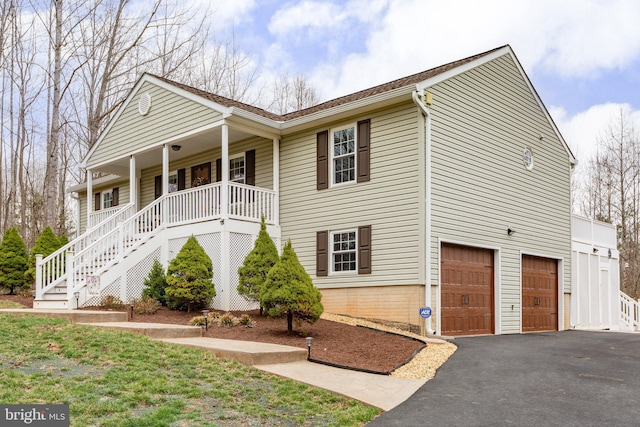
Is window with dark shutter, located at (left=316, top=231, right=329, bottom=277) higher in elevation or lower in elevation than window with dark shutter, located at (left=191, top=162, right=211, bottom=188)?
lower

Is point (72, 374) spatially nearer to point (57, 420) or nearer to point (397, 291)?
point (57, 420)

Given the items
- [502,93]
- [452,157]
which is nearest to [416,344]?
[452,157]

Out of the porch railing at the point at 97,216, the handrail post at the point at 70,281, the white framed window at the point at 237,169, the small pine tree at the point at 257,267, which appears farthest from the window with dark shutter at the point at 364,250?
the porch railing at the point at 97,216

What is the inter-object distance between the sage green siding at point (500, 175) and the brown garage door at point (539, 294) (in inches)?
12.2

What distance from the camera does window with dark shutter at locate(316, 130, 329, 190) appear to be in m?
15.0

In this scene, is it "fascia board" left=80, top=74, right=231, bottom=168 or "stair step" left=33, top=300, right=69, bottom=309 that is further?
"fascia board" left=80, top=74, right=231, bottom=168

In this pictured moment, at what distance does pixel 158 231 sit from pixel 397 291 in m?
6.39

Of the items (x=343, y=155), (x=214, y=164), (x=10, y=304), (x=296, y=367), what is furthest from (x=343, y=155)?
(x=10, y=304)

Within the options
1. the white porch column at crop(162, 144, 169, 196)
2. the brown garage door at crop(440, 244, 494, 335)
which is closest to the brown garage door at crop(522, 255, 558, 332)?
the brown garage door at crop(440, 244, 494, 335)

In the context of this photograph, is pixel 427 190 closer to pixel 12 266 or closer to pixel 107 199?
pixel 12 266

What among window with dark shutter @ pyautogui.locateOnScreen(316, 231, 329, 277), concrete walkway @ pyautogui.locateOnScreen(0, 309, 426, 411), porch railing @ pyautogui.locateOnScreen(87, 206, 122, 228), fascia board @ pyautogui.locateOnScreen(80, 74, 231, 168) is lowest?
concrete walkway @ pyautogui.locateOnScreen(0, 309, 426, 411)

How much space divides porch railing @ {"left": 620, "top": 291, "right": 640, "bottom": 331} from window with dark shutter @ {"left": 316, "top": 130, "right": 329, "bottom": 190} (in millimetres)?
12230

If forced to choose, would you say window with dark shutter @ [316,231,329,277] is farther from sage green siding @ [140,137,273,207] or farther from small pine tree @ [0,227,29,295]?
small pine tree @ [0,227,29,295]

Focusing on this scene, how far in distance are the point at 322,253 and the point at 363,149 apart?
2.66m
